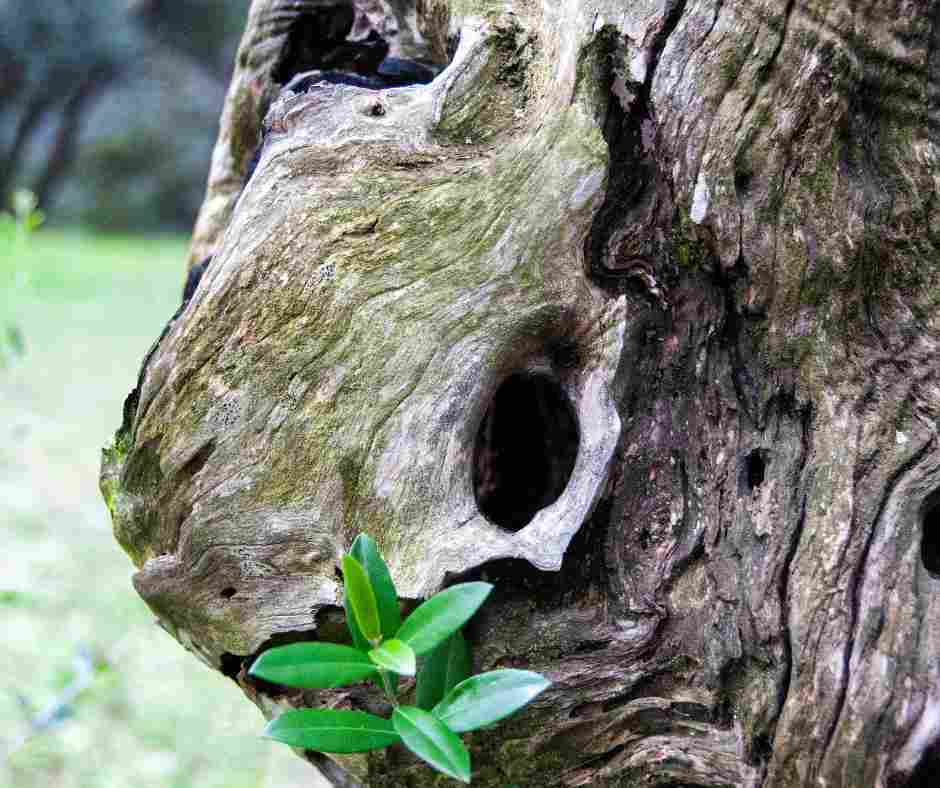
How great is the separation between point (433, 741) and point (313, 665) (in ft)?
0.39

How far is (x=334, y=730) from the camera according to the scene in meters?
0.86

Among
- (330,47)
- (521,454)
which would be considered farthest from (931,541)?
(330,47)

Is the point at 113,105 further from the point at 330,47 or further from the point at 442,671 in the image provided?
the point at 442,671

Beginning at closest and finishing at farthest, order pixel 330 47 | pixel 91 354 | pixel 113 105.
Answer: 1. pixel 330 47
2. pixel 91 354
3. pixel 113 105

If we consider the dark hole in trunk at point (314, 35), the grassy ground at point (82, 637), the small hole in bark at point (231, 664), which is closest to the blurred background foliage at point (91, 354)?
the grassy ground at point (82, 637)

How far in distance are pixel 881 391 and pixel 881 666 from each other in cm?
29

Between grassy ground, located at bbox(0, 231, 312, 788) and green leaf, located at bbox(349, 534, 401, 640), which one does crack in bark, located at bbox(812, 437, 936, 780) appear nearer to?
green leaf, located at bbox(349, 534, 401, 640)

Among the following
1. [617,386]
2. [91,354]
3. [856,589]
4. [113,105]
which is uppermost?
[113,105]

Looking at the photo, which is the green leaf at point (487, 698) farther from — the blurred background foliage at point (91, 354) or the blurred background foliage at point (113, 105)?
the blurred background foliage at point (113, 105)

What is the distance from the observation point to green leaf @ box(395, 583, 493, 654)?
85 cm

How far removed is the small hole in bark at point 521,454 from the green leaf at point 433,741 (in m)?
0.45

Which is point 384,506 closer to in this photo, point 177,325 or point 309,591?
point 309,591

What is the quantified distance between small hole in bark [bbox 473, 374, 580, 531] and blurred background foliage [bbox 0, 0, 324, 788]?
0.60 meters

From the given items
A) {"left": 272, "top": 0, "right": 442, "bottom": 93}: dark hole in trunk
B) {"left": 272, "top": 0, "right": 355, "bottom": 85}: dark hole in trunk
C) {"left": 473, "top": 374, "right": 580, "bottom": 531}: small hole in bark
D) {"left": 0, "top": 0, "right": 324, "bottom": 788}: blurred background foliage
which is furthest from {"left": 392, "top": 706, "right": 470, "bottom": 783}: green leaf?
{"left": 272, "top": 0, "right": 355, "bottom": 85}: dark hole in trunk
